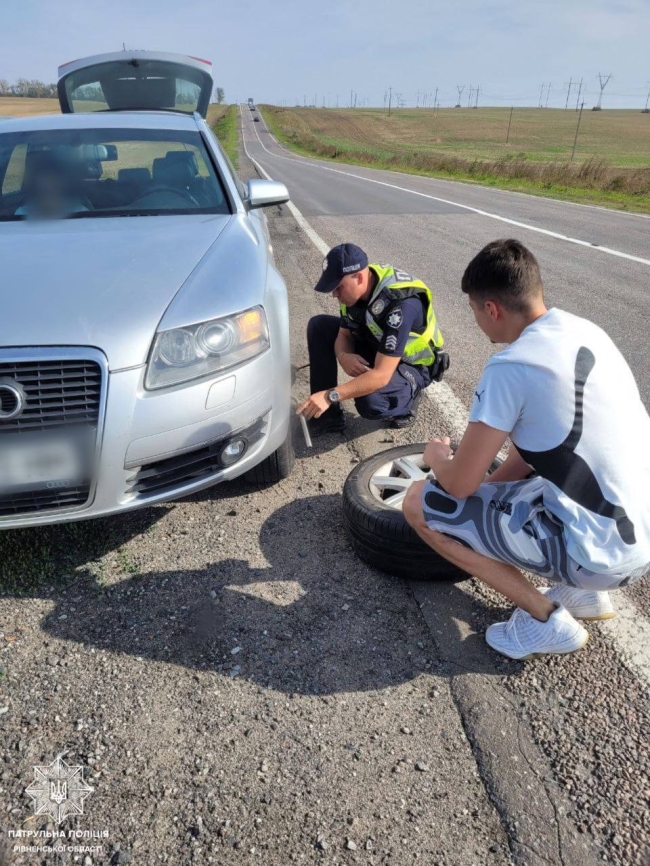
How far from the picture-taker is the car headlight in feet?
7.66

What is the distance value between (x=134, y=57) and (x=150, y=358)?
5490 mm

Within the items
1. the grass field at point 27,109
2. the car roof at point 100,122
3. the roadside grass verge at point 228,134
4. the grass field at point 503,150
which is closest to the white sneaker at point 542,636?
the car roof at point 100,122

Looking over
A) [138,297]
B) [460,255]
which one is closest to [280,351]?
[138,297]

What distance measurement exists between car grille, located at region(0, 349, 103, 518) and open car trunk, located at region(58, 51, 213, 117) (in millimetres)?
4944

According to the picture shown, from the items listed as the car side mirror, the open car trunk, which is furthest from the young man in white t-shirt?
the open car trunk

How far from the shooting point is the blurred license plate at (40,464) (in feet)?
7.29

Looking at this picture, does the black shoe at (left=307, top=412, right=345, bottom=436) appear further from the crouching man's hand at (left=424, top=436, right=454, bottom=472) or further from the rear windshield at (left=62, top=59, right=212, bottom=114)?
the rear windshield at (left=62, top=59, right=212, bottom=114)

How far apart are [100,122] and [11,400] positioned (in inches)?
106

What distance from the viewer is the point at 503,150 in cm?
5141

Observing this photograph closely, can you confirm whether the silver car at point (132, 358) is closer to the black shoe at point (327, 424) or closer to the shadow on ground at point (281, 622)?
the shadow on ground at point (281, 622)

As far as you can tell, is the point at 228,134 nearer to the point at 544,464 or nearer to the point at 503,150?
the point at 503,150

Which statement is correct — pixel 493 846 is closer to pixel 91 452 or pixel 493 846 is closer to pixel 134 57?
pixel 91 452

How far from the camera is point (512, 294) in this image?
2.01m

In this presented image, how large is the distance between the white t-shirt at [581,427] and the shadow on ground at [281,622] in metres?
0.60
